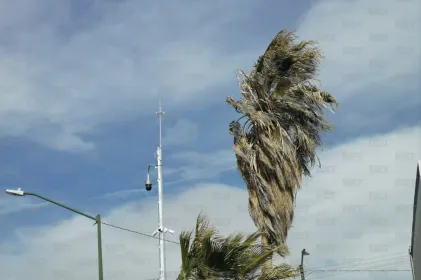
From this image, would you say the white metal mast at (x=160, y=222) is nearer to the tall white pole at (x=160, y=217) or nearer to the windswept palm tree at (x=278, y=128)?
the tall white pole at (x=160, y=217)

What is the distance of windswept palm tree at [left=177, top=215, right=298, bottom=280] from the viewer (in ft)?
33.7

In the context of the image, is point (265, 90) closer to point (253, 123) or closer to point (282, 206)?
point (253, 123)

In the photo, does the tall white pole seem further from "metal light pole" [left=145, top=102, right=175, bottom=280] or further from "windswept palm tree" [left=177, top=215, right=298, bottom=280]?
"windswept palm tree" [left=177, top=215, right=298, bottom=280]

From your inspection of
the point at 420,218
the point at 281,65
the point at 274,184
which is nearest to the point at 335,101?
the point at 281,65

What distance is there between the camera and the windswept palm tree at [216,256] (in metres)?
10.3

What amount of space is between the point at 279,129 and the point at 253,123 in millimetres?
685

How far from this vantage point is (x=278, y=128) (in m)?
14.9

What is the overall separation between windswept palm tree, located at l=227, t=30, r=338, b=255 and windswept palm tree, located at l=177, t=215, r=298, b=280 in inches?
136

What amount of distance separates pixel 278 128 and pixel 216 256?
525cm

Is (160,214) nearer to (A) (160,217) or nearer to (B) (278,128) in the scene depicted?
(A) (160,217)

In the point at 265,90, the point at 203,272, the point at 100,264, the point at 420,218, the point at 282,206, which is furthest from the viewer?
the point at 420,218

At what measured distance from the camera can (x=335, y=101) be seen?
1562 cm

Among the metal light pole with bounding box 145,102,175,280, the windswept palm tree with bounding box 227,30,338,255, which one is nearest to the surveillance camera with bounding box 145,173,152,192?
the metal light pole with bounding box 145,102,175,280

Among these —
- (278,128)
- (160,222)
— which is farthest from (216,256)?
(160,222)
